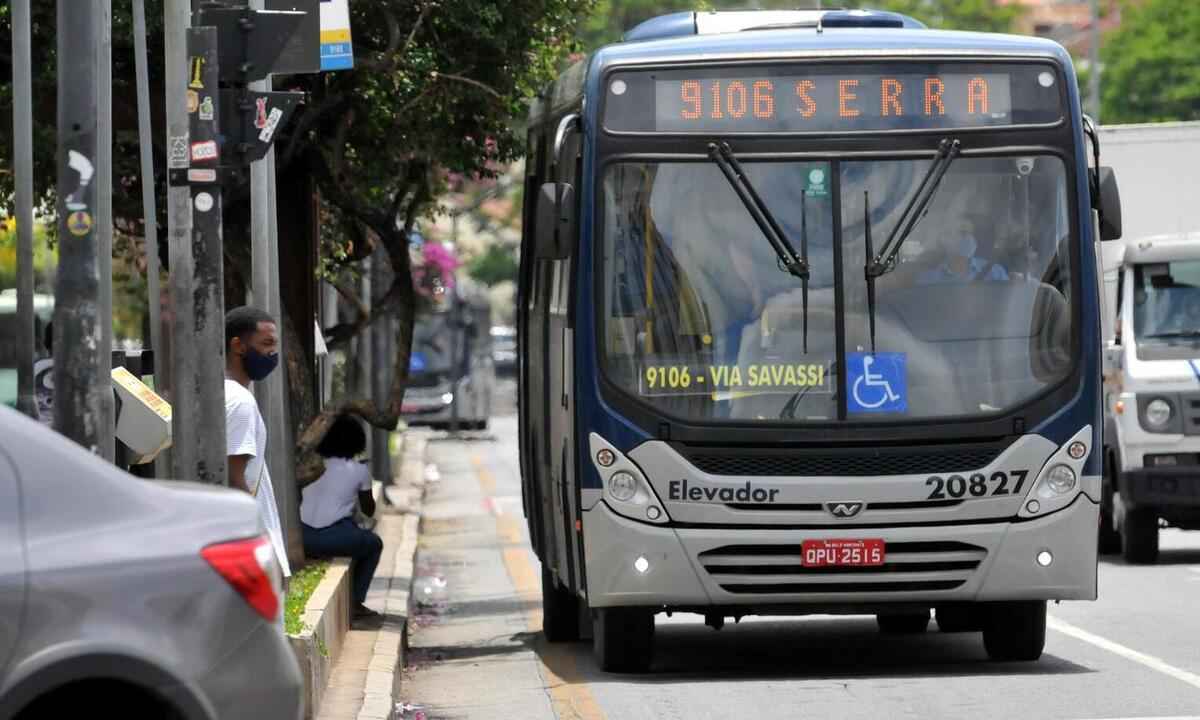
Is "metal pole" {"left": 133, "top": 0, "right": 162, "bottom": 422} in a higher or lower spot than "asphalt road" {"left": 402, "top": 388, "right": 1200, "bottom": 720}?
higher

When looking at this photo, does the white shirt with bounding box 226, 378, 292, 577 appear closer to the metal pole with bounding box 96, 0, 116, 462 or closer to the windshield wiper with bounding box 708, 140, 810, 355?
the metal pole with bounding box 96, 0, 116, 462

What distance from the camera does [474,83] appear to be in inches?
680

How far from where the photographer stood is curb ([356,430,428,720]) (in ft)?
36.1

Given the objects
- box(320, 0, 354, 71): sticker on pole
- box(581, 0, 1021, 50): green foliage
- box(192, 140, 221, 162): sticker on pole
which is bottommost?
box(192, 140, 221, 162): sticker on pole

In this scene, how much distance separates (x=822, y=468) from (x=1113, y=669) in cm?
182

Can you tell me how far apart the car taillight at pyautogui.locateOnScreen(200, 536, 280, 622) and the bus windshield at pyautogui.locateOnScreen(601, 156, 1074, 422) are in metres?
5.65

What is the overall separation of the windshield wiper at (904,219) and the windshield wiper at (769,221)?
0.30 meters

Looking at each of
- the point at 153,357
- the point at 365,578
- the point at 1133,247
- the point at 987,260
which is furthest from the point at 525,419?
the point at 1133,247

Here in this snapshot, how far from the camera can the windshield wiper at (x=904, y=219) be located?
484 inches

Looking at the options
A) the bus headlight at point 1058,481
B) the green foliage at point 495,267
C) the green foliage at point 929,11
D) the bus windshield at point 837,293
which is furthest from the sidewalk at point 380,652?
the green foliage at point 495,267

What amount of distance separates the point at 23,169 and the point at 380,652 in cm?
479

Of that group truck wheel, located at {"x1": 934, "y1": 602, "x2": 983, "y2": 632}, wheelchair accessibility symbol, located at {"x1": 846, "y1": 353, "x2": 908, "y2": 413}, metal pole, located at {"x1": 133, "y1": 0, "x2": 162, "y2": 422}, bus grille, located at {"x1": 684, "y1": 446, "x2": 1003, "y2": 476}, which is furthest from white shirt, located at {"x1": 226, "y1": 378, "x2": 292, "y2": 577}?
truck wheel, located at {"x1": 934, "y1": 602, "x2": 983, "y2": 632}

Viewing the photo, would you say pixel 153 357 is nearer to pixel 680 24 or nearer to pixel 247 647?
pixel 680 24

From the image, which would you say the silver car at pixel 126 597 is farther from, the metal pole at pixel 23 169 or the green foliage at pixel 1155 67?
the green foliage at pixel 1155 67
